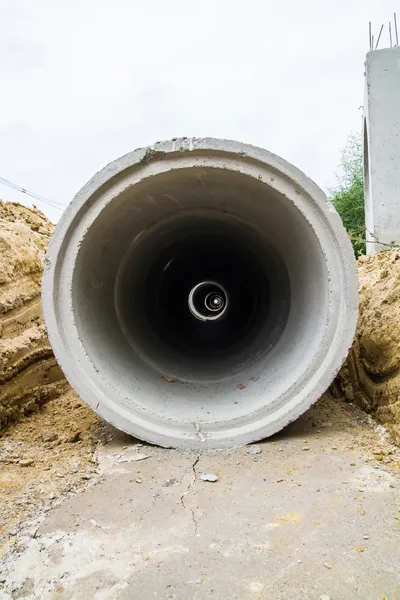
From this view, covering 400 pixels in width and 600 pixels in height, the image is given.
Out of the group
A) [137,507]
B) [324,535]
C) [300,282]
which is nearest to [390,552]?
[324,535]

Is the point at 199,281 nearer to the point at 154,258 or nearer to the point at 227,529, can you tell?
the point at 154,258

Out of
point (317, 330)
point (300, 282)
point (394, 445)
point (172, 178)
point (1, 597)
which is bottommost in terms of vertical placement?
point (1, 597)

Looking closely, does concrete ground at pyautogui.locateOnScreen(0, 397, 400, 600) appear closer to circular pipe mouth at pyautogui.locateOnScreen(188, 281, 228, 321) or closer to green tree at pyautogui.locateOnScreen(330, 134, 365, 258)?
circular pipe mouth at pyautogui.locateOnScreen(188, 281, 228, 321)

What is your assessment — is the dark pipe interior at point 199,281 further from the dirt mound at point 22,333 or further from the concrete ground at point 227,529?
the concrete ground at point 227,529

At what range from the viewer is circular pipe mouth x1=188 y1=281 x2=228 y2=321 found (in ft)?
20.4

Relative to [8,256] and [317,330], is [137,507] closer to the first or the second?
[317,330]

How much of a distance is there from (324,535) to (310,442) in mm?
969

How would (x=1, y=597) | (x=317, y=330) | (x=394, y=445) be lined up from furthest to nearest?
(x=317, y=330) < (x=394, y=445) < (x=1, y=597)

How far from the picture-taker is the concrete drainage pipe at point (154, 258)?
282 centimetres

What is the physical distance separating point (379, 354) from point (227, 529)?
1636mm

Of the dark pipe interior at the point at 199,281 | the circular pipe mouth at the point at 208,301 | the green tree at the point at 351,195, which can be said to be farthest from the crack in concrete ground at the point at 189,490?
the green tree at the point at 351,195

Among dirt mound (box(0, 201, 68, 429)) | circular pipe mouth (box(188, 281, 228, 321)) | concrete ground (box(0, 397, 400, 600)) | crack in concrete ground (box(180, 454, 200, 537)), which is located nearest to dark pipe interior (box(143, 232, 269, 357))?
circular pipe mouth (box(188, 281, 228, 321))

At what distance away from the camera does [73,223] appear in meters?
2.85

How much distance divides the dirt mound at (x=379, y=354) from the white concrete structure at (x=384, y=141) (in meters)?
1.81
